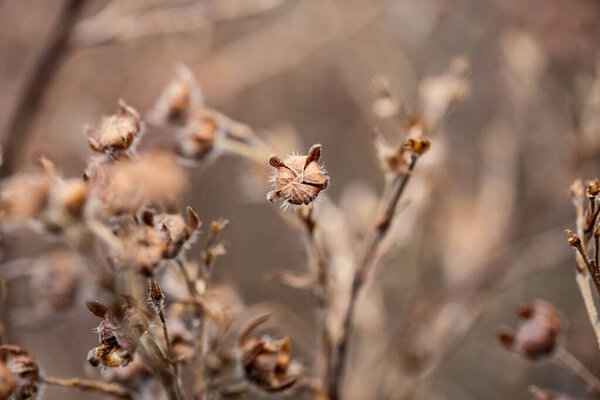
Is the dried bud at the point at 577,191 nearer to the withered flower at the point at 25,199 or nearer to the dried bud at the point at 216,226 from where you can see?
the dried bud at the point at 216,226

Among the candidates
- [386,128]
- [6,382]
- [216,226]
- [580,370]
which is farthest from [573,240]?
[386,128]

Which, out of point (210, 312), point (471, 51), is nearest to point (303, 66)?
point (471, 51)

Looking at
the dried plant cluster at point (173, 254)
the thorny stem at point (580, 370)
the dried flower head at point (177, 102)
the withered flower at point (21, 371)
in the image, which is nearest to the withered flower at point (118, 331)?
the dried plant cluster at point (173, 254)

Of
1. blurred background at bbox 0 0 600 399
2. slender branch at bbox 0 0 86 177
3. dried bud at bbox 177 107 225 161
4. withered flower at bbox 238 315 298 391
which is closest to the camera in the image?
withered flower at bbox 238 315 298 391

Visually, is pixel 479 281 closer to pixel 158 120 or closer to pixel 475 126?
pixel 475 126

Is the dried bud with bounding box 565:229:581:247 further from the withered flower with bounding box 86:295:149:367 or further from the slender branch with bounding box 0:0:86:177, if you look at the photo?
the slender branch with bounding box 0:0:86:177

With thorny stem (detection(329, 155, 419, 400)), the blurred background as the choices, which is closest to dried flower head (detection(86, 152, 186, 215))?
thorny stem (detection(329, 155, 419, 400))
